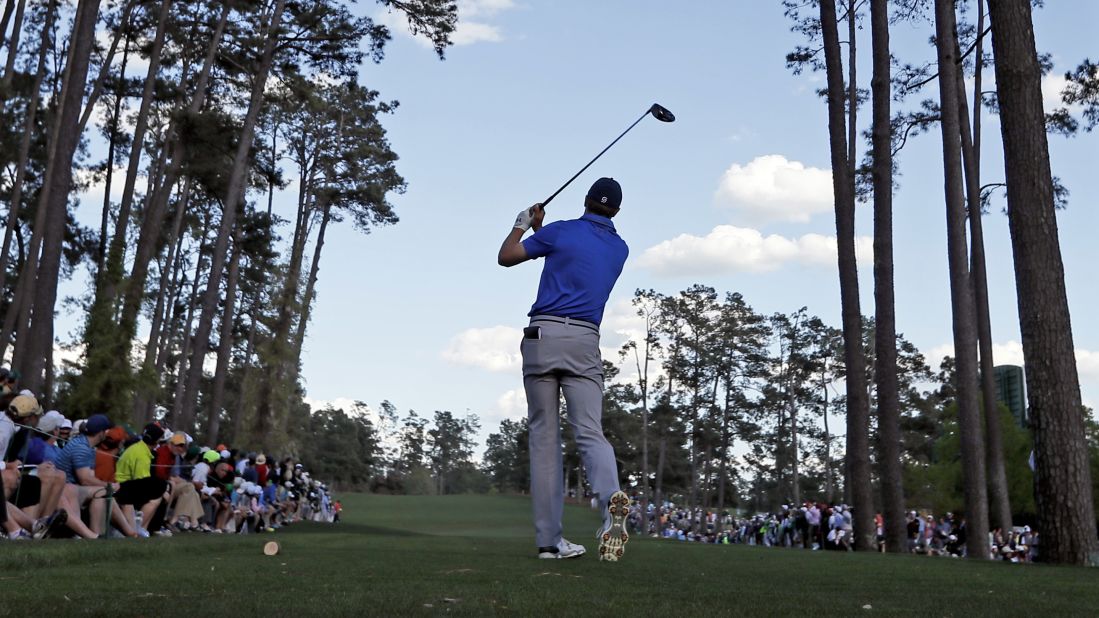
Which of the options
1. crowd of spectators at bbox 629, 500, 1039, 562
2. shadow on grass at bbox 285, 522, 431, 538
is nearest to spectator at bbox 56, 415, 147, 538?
shadow on grass at bbox 285, 522, 431, 538

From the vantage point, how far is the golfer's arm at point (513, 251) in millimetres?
7324

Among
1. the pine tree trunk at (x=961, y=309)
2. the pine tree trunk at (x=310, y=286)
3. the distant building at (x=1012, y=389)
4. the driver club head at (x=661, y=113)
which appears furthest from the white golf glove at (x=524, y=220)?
the distant building at (x=1012, y=389)

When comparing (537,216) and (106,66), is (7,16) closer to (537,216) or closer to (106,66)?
(106,66)

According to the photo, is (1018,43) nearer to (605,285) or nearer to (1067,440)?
(1067,440)

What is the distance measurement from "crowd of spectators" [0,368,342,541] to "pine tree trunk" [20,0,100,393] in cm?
450

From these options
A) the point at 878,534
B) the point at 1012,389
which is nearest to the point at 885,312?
the point at 878,534

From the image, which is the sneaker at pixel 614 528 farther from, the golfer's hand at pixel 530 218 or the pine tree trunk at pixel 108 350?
the pine tree trunk at pixel 108 350

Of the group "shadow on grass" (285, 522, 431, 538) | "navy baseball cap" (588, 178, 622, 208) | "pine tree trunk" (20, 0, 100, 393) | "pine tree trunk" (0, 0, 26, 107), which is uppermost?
"pine tree trunk" (0, 0, 26, 107)

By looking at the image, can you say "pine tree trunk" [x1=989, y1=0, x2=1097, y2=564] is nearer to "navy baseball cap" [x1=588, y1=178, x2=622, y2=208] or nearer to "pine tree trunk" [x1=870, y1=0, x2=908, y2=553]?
"navy baseball cap" [x1=588, y1=178, x2=622, y2=208]

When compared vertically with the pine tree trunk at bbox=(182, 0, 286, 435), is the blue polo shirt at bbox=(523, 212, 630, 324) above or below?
below

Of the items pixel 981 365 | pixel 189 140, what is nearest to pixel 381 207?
pixel 189 140

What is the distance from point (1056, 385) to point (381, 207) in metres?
41.0

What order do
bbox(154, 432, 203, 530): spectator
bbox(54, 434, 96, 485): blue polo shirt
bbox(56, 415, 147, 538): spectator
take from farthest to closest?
bbox(154, 432, 203, 530): spectator < bbox(54, 434, 96, 485): blue polo shirt < bbox(56, 415, 147, 538): spectator

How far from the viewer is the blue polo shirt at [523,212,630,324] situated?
7254 mm
